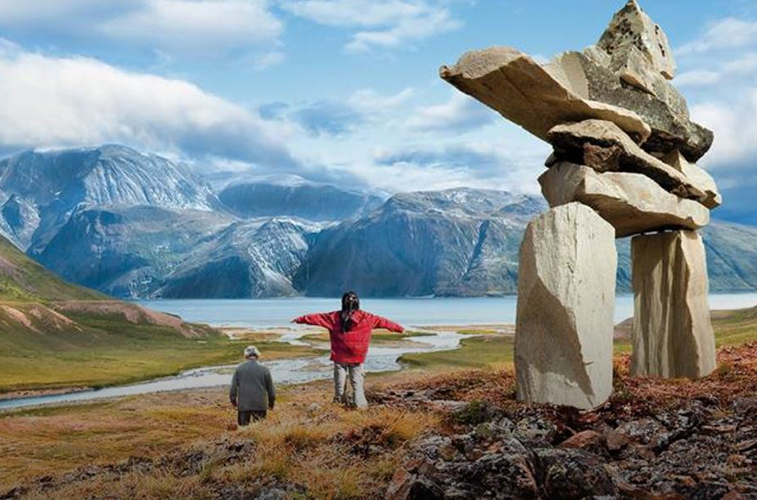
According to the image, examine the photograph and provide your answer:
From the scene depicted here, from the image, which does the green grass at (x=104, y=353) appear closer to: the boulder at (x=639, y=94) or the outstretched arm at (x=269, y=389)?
the outstretched arm at (x=269, y=389)

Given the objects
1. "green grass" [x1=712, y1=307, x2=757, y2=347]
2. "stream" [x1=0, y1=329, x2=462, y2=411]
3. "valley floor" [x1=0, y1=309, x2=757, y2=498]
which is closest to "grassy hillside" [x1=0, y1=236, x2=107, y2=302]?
"stream" [x1=0, y1=329, x2=462, y2=411]

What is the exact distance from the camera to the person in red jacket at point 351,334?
19.3m

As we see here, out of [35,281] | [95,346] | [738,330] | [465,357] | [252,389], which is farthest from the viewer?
[35,281]

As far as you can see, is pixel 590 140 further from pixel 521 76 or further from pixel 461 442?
pixel 461 442

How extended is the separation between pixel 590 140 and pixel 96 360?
7074 centimetres

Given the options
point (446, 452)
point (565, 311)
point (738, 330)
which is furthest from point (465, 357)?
point (446, 452)

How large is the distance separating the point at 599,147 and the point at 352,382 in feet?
27.2

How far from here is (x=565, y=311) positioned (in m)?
17.7

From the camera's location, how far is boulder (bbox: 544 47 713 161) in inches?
826

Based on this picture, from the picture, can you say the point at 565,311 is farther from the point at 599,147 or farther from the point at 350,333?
the point at 350,333

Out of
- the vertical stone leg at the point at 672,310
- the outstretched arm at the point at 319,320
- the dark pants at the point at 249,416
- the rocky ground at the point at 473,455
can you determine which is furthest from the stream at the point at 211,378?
the rocky ground at the point at 473,455

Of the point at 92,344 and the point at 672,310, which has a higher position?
the point at 672,310

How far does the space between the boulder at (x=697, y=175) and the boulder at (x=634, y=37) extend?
8.56 feet

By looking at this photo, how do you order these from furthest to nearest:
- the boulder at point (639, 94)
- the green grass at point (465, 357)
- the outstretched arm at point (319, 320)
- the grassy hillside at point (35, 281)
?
the grassy hillside at point (35, 281)
the green grass at point (465, 357)
the boulder at point (639, 94)
the outstretched arm at point (319, 320)
